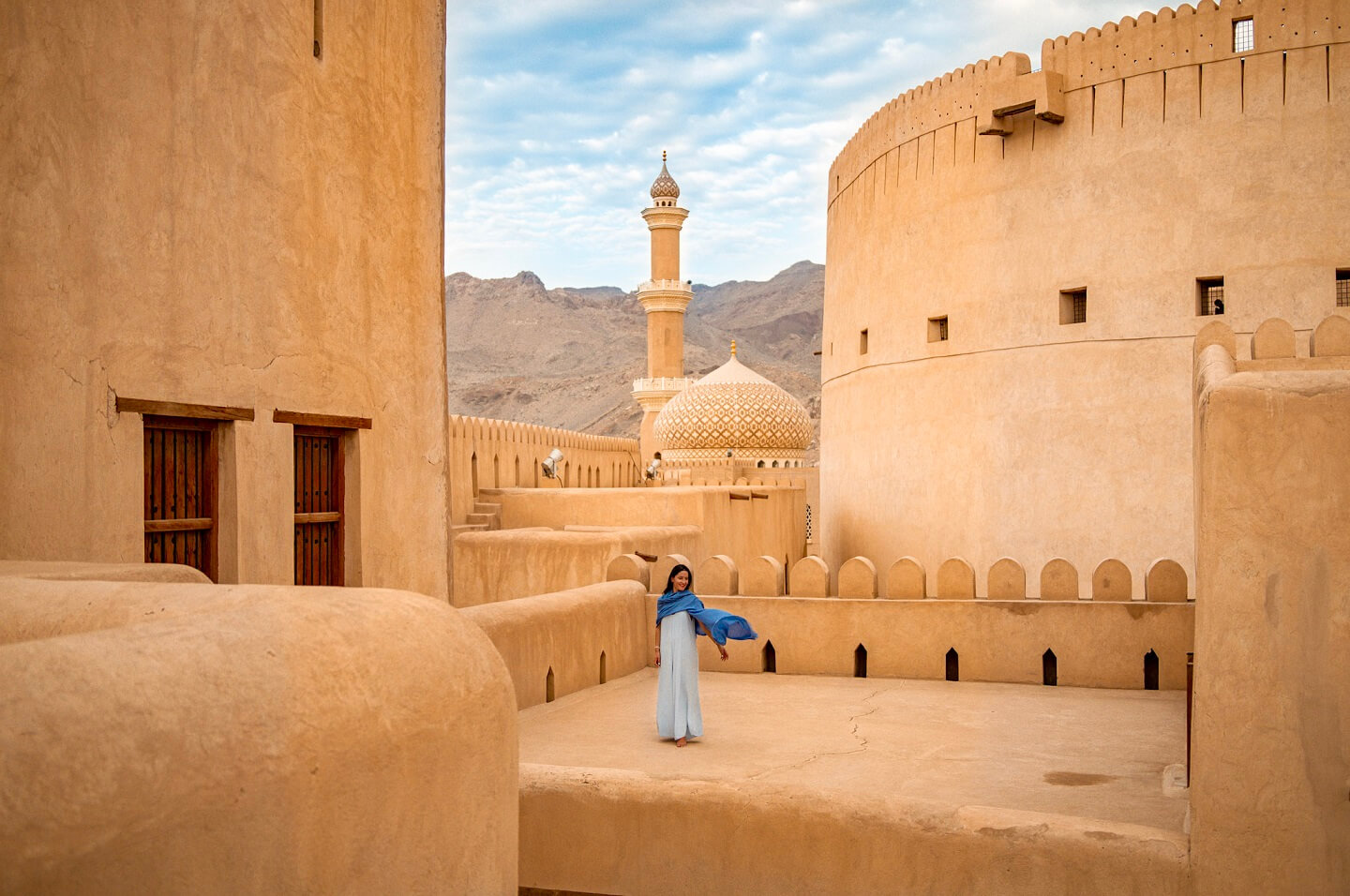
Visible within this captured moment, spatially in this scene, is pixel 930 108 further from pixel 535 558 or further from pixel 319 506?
pixel 319 506

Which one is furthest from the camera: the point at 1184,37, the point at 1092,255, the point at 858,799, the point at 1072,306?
the point at 1072,306

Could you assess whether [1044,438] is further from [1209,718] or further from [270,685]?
[270,685]

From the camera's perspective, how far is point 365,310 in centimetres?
685

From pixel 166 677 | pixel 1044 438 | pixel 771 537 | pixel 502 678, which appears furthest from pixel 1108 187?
pixel 166 677

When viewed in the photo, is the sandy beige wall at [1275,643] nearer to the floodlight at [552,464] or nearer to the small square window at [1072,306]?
the small square window at [1072,306]

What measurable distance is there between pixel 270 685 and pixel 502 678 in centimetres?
88

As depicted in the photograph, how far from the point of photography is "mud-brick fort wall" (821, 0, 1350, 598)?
42.9ft

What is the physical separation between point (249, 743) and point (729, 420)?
23398 mm

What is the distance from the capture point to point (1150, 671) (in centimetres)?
814

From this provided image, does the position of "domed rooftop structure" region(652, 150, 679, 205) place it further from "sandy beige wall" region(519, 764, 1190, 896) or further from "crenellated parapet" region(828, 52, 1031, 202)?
"sandy beige wall" region(519, 764, 1190, 896)

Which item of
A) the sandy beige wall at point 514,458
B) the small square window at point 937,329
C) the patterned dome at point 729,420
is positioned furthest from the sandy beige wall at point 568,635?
the patterned dome at point 729,420

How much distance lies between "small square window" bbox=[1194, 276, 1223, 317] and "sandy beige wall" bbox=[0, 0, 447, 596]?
918 centimetres

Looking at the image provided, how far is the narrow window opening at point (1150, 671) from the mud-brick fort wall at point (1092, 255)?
4.96m

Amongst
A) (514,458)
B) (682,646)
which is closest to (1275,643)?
(682,646)
